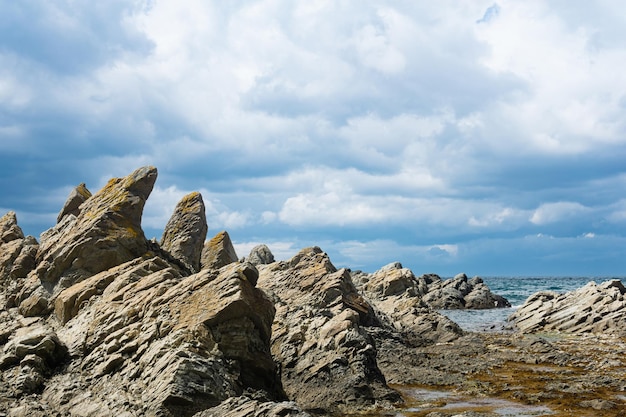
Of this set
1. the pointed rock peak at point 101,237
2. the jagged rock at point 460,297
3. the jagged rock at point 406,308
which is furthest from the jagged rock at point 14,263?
the jagged rock at point 460,297

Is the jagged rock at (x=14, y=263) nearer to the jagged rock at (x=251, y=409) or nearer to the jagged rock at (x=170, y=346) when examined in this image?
the jagged rock at (x=170, y=346)

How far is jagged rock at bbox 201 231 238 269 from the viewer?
194 feet

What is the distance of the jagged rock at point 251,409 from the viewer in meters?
17.5

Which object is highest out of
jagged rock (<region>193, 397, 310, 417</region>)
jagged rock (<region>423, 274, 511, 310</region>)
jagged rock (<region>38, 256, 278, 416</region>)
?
jagged rock (<region>423, 274, 511, 310</region>)

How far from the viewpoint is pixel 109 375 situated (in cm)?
2275

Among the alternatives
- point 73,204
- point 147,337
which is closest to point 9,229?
point 73,204

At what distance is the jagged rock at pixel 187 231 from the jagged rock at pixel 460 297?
58136 millimetres

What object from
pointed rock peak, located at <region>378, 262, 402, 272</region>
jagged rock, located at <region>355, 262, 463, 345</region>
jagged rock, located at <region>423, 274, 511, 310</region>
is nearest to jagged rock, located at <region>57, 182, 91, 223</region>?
jagged rock, located at <region>355, 262, 463, 345</region>

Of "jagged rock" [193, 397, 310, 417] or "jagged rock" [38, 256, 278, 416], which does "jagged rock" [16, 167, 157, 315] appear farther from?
"jagged rock" [193, 397, 310, 417]

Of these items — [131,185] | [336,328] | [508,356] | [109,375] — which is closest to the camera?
[109,375]

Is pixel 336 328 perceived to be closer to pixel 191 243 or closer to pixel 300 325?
pixel 300 325

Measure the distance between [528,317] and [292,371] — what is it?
4996cm

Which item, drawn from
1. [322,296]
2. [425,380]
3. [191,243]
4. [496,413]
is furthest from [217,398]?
[191,243]

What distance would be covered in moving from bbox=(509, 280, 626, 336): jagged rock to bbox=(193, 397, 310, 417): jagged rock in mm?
52881
